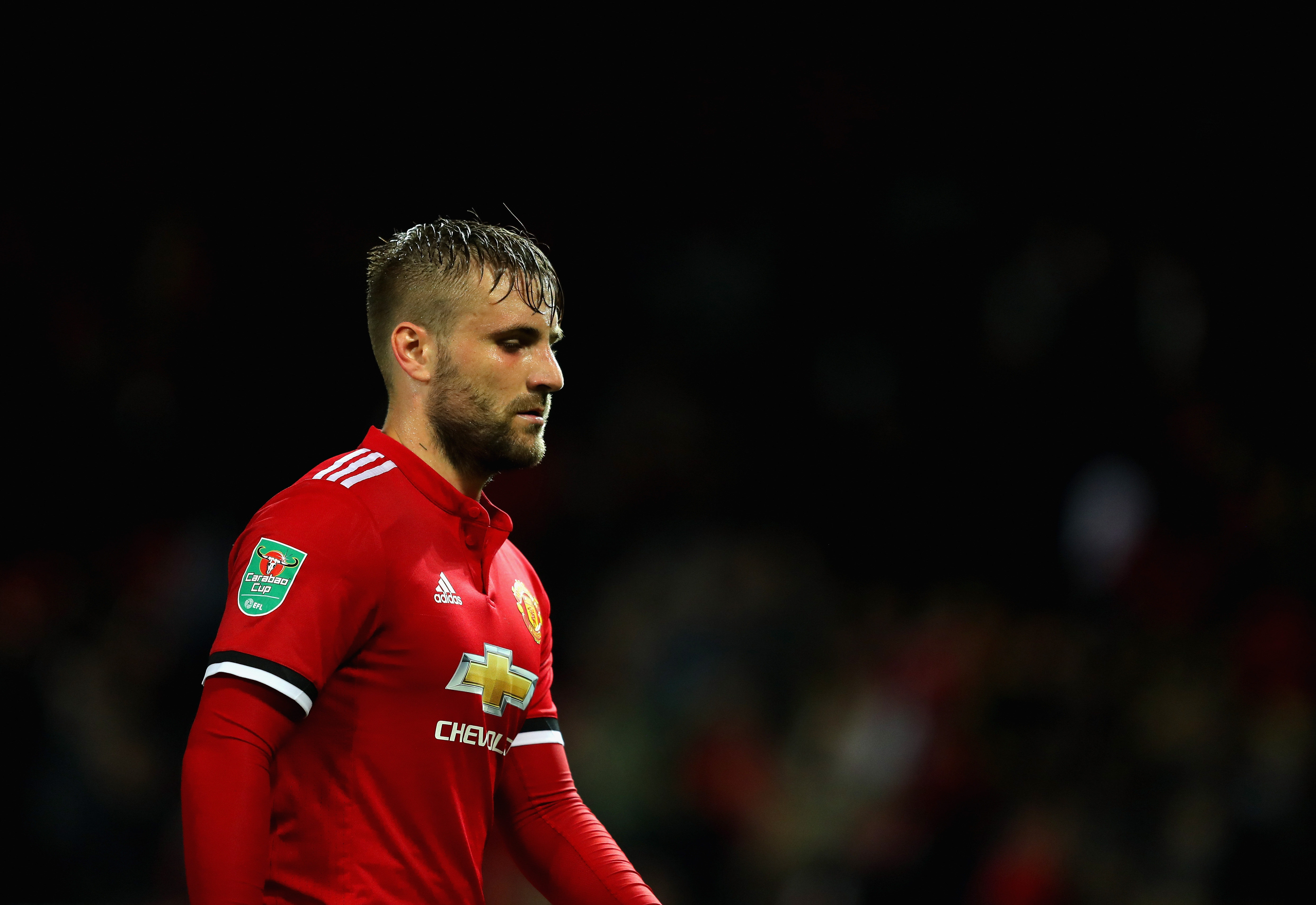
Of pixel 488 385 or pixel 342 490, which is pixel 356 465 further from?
pixel 488 385

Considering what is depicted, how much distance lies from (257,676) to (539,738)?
2.70 feet

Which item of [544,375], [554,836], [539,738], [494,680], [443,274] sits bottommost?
[554,836]

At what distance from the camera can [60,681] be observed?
21.2 feet

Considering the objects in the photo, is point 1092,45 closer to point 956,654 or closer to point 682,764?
point 956,654

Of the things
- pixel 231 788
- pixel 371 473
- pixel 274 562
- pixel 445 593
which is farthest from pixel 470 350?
pixel 231 788

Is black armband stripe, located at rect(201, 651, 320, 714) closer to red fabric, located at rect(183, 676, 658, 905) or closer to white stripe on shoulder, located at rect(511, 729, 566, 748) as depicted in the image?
red fabric, located at rect(183, 676, 658, 905)

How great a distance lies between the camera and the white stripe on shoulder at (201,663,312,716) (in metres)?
2.12

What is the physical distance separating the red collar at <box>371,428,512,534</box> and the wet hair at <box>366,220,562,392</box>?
0.41 ft

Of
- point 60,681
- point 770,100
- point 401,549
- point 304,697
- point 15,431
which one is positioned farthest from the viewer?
point 770,100

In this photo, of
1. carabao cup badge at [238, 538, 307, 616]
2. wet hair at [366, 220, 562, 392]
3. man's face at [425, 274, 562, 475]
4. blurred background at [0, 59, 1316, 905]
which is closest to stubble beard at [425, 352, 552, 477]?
man's face at [425, 274, 562, 475]

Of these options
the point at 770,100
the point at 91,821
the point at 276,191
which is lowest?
the point at 91,821

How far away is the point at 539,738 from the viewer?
281cm

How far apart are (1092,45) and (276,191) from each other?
5.24m

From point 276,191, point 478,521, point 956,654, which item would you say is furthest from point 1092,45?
point 478,521
